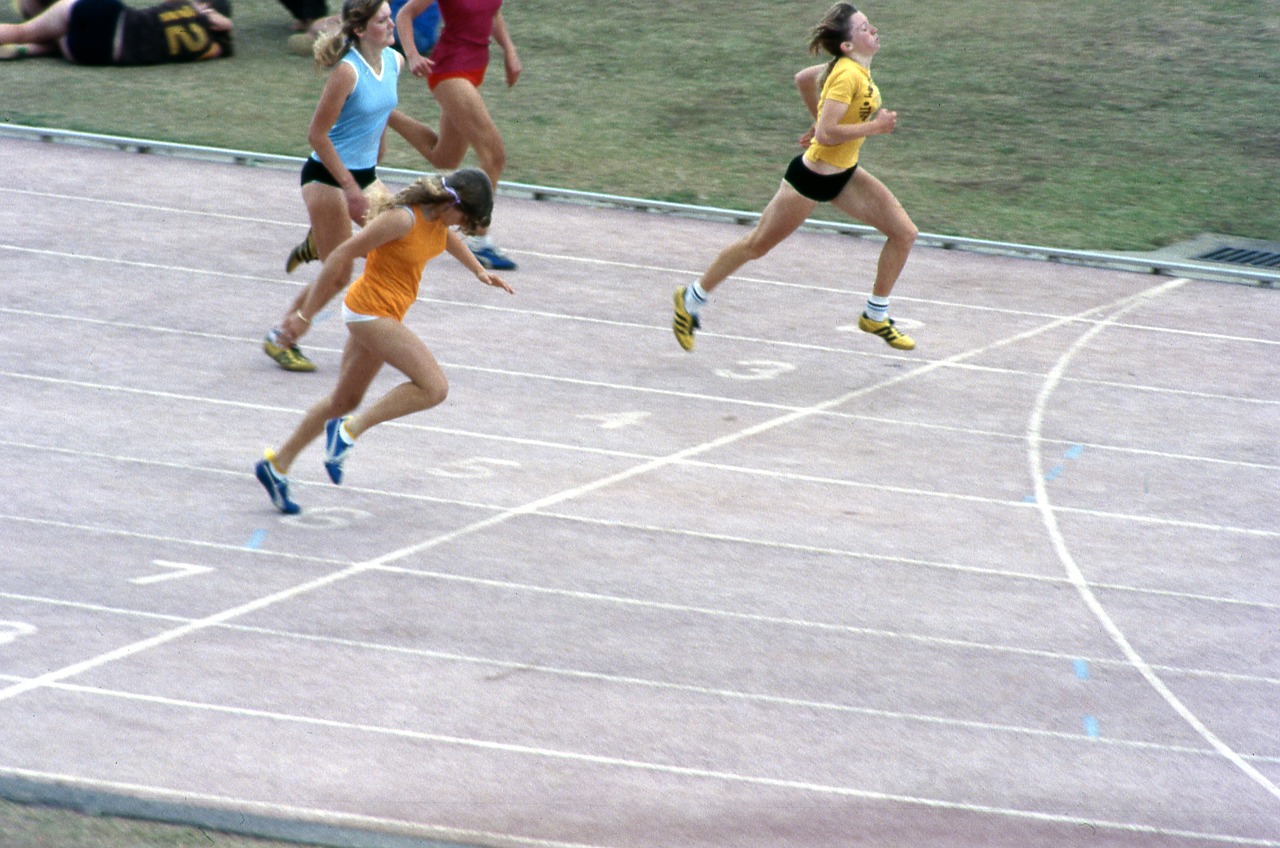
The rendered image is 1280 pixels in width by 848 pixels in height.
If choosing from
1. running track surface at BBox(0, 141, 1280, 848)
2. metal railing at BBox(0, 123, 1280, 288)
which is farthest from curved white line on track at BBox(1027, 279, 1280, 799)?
metal railing at BBox(0, 123, 1280, 288)

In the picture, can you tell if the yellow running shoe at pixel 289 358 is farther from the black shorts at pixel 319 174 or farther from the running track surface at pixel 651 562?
the black shorts at pixel 319 174

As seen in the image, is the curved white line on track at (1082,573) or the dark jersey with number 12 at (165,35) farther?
the dark jersey with number 12 at (165,35)

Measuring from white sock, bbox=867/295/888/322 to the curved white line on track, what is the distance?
1001 millimetres

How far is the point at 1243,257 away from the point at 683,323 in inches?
206

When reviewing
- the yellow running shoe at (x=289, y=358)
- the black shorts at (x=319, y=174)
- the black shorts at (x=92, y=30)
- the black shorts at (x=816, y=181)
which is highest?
the black shorts at (x=816, y=181)

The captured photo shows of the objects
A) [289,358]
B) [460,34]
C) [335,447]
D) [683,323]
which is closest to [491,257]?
[460,34]

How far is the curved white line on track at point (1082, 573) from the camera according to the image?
18.6 feet

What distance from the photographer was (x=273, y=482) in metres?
7.00

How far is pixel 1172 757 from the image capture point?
5559 mm

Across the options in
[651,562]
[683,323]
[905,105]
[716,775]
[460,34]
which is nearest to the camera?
[716,775]

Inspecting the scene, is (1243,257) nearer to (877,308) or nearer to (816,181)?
(877,308)

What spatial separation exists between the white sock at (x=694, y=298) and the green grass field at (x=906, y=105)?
3.71 meters

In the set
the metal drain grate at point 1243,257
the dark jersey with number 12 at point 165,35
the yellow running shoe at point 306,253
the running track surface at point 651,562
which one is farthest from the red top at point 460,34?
the dark jersey with number 12 at point 165,35

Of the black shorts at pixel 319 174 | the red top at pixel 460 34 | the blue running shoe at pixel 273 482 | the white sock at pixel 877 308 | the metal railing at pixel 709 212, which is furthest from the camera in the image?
the metal railing at pixel 709 212
